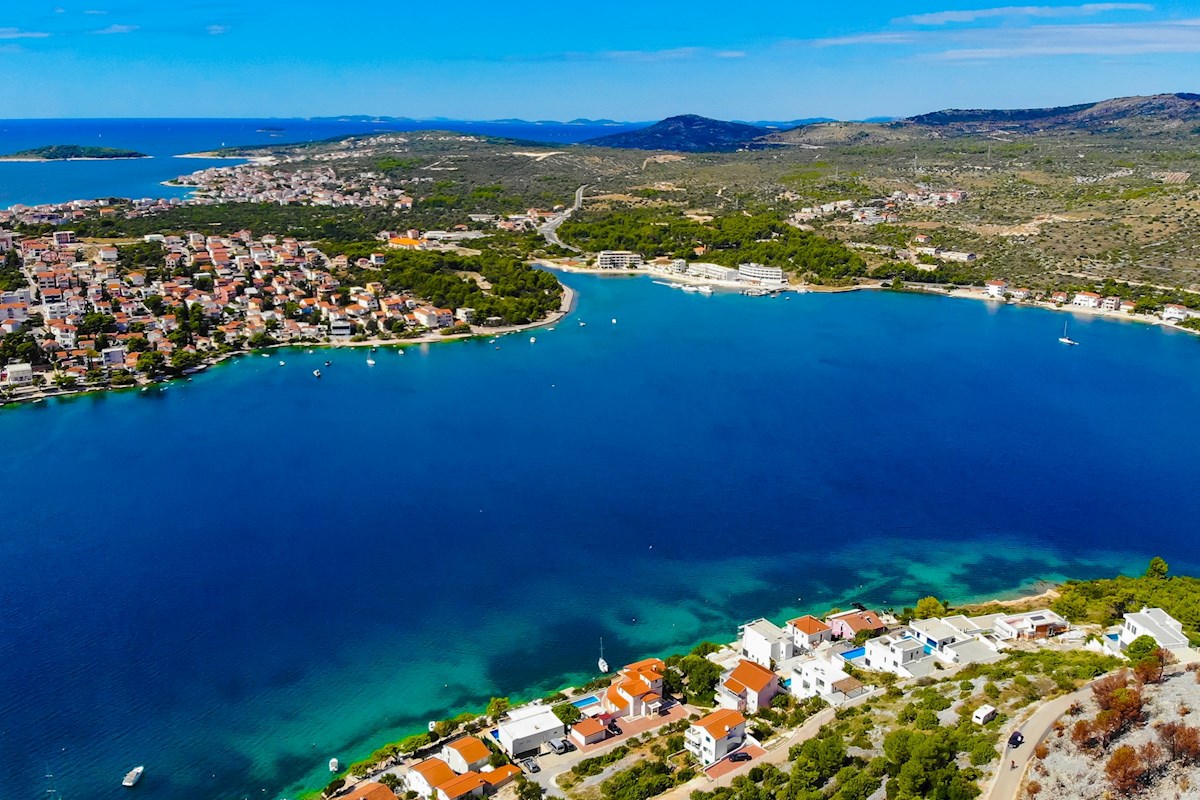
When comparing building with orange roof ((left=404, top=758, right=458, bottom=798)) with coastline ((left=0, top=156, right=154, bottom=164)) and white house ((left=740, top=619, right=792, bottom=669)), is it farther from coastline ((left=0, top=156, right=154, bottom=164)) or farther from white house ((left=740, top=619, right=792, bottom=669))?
coastline ((left=0, top=156, right=154, bottom=164))

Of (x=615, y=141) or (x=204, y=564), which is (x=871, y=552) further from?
(x=615, y=141)

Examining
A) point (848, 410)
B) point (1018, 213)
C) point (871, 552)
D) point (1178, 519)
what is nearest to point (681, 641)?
point (871, 552)

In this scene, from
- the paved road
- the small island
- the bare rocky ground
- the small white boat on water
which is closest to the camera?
the bare rocky ground

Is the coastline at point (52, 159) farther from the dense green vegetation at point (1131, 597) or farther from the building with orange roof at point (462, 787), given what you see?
the dense green vegetation at point (1131, 597)

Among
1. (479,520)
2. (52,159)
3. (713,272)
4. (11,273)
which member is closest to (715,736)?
(479,520)

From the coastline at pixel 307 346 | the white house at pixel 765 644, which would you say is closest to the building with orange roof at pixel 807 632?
the white house at pixel 765 644

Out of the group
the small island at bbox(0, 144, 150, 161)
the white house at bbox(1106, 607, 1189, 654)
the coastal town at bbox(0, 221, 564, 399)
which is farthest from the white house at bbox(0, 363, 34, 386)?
the small island at bbox(0, 144, 150, 161)
